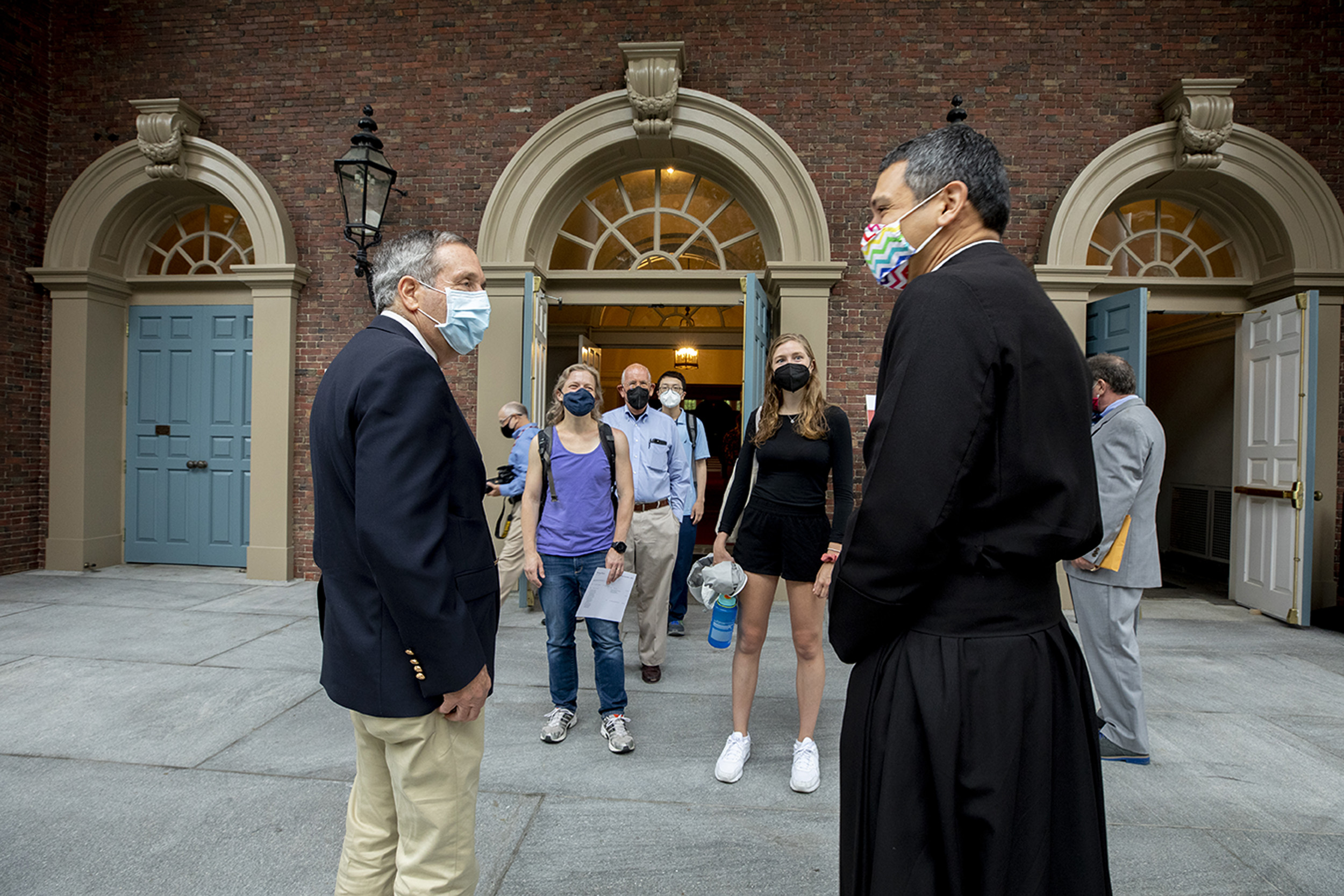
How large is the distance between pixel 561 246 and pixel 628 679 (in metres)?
4.81

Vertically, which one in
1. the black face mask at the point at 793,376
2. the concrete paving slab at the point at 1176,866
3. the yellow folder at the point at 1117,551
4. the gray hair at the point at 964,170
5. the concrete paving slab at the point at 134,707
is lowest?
the concrete paving slab at the point at 134,707

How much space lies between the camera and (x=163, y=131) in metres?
7.12

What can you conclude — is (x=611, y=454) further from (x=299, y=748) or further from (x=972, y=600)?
(x=972, y=600)

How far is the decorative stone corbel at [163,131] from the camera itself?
7113mm

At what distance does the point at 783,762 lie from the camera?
129 inches

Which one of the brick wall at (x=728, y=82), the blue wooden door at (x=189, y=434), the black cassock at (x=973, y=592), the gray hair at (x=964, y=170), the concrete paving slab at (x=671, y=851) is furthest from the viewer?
the blue wooden door at (x=189, y=434)

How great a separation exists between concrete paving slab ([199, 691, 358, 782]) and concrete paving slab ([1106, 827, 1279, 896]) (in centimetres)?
278

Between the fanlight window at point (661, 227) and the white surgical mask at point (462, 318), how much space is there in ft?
17.9

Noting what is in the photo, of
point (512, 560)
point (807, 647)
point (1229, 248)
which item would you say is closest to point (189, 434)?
point (512, 560)

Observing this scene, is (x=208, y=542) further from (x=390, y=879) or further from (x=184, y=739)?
(x=390, y=879)

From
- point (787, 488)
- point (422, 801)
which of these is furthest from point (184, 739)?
point (787, 488)

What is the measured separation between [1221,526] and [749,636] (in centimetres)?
852

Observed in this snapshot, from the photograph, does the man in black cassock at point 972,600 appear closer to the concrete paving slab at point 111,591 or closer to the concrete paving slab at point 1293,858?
the concrete paving slab at point 1293,858

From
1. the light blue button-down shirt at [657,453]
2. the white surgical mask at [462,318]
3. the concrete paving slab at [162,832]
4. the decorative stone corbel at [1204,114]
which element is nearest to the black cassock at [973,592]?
the white surgical mask at [462,318]
